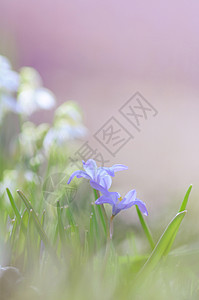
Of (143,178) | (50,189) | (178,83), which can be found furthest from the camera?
(178,83)

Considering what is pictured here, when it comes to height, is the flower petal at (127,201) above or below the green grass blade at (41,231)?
below

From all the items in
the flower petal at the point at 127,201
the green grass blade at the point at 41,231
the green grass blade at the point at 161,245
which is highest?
the green grass blade at the point at 41,231

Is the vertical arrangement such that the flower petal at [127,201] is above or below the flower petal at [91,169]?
below

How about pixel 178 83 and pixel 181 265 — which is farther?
pixel 178 83

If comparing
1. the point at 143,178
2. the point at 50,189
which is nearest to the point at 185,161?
the point at 143,178

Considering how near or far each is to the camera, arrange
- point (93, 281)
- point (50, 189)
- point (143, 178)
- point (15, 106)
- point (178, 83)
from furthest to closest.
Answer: point (178, 83)
point (143, 178)
point (15, 106)
point (50, 189)
point (93, 281)

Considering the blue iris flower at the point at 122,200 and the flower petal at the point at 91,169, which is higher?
the flower petal at the point at 91,169

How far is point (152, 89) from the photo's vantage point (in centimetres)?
153

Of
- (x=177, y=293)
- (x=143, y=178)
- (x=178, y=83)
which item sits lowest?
(x=177, y=293)

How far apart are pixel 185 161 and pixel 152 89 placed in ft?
1.29

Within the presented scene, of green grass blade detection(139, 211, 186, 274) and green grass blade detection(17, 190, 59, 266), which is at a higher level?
green grass blade detection(17, 190, 59, 266)

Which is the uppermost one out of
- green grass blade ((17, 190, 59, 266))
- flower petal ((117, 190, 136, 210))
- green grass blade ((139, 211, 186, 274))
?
green grass blade ((17, 190, 59, 266))

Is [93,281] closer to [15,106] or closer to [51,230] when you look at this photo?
[51,230]

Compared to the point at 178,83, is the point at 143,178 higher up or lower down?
lower down
